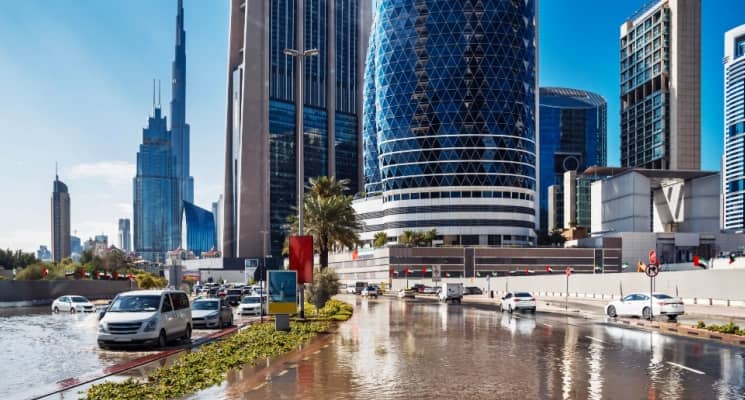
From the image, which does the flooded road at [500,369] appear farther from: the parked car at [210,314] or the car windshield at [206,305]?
the car windshield at [206,305]

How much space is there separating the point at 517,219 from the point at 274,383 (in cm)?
14971

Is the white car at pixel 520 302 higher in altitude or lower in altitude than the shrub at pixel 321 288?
lower

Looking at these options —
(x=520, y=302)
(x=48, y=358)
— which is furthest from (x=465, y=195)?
(x=48, y=358)

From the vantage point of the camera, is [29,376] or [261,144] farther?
[261,144]

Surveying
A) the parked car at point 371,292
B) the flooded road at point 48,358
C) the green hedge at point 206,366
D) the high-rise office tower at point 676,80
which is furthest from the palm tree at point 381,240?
the green hedge at point 206,366

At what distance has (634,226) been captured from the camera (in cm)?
12862

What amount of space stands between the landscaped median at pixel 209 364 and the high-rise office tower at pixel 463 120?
13183 cm

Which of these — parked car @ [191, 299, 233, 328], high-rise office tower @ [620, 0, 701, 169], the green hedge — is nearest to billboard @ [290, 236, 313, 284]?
parked car @ [191, 299, 233, 328]

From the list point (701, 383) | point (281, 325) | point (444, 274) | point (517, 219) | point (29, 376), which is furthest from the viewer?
point (517, 219)

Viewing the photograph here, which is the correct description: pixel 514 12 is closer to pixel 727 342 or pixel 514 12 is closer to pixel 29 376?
pixel 727 342

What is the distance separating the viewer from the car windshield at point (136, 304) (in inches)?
909

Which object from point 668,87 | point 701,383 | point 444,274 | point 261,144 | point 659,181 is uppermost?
point 668,87

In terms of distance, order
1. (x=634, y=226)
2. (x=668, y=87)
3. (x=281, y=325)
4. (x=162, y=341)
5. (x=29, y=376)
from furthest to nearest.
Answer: (x=668, y=87)
(x=634, y=226)
(x=281, y=325)
(x=162, y=341)
(x=29, y=376)

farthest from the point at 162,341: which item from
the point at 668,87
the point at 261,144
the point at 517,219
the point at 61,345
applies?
the point at 668,87
